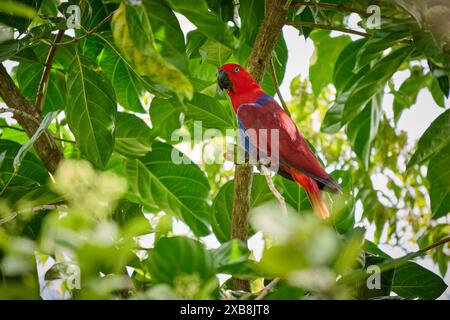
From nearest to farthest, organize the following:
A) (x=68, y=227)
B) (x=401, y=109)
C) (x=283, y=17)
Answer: (x=68, y=227), (x=283, y=17), (x=401, y=109)

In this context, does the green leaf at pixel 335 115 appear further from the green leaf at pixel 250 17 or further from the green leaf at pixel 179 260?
the green leaf at pixel 179 260

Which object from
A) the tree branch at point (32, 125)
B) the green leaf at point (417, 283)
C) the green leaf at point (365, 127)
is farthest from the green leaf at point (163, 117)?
the green leaf at point (417, 283)

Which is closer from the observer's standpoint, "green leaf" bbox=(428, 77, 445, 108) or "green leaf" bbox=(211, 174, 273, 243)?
"green leaf" bbox=(211, 174, 273, 243)

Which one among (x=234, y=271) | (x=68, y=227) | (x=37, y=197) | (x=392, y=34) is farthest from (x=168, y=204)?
(x=68, y=227)

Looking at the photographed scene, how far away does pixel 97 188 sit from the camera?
0.69 m

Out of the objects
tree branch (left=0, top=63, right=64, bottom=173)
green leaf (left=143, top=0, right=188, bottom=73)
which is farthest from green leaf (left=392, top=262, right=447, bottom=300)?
tree branch (left=0, top=63, right=64, bottom=173)

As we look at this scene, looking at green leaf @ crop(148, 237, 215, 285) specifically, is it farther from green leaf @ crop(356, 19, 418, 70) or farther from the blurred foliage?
green leaf @ crop(356, 19, 418, 70)

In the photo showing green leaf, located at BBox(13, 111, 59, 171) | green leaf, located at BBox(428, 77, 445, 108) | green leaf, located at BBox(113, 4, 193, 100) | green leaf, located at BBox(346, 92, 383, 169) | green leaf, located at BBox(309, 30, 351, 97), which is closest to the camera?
green leaf, located at BBox(113, 4, 193, 100)

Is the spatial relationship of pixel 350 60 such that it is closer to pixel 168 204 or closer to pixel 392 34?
pixel 392 34

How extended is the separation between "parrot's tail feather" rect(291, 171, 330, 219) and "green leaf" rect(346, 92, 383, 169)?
7.8 inches

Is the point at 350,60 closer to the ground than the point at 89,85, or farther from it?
farther from it

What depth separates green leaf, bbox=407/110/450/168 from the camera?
4.73 ft
